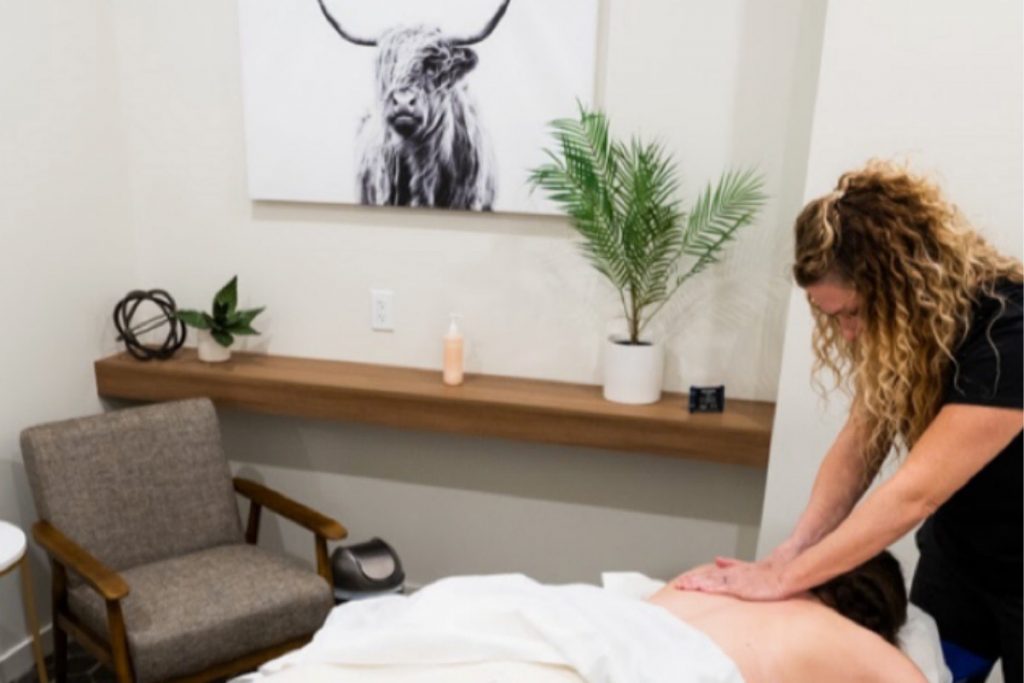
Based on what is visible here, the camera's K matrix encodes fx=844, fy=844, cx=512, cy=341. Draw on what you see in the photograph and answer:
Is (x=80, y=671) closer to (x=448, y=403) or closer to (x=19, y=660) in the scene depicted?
(x=19, y=660)

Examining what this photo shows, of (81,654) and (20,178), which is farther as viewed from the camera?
(81,654)

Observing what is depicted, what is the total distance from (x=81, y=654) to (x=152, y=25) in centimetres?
182

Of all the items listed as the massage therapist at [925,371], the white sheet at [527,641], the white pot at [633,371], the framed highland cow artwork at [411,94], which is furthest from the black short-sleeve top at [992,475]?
the framed highland cow artwork at [411,94]

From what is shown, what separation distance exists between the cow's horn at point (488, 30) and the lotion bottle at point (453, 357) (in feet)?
2.44

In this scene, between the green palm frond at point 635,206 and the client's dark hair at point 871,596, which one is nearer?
the client's dark hair at point 871,596

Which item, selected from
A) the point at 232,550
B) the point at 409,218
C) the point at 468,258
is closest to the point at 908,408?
the point at 468,258

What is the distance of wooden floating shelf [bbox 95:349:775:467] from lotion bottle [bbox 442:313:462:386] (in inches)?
1.2

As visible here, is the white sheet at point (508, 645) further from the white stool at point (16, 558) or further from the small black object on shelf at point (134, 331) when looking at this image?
the small black object on shelf at point (134, 331)

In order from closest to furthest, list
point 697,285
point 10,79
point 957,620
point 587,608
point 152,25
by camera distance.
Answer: point 587,608 < point 957,620 < point 10,79 < point 697,285 < point 152,25

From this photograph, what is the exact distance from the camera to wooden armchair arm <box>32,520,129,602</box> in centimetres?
182

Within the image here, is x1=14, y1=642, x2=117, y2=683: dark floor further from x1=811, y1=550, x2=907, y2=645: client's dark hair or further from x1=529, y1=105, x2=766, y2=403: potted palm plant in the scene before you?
x1=811, y1=550, x2=907, y2=645: client's dark hair

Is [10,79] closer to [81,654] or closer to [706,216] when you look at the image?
[81,654]

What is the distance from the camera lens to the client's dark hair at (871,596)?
1.47 m

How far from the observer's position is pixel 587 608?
1396 millimetres
